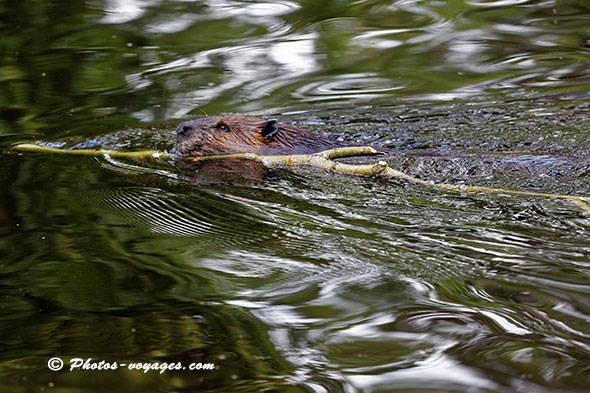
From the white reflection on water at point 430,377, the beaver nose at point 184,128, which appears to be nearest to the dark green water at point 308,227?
the white reflection on water at point 430,377

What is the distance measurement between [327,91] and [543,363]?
5.44m

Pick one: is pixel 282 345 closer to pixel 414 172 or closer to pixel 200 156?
pixel 414 172

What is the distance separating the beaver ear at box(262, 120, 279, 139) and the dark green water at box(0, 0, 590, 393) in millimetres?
592

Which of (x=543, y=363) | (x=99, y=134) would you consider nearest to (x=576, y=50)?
(x=99, y=134)

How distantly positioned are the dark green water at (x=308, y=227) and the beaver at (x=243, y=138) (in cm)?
29

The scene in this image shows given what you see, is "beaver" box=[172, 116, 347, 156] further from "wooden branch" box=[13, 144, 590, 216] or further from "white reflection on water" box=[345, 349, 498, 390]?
"white reflection on water" box=[345, 349, 498, 390]

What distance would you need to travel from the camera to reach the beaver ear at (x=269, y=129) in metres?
5.68

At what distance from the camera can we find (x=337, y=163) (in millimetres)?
4961

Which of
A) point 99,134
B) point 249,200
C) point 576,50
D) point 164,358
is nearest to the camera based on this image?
point 164,358

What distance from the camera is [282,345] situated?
9.29 feet
